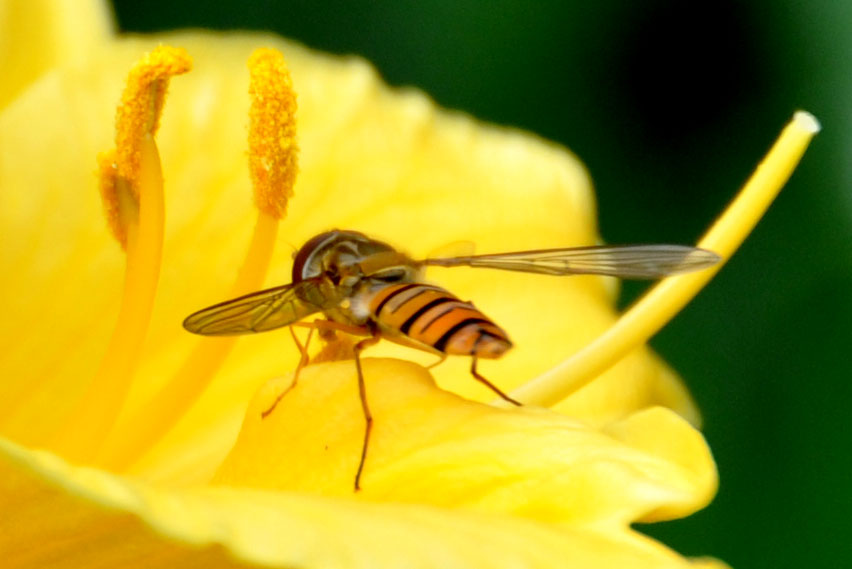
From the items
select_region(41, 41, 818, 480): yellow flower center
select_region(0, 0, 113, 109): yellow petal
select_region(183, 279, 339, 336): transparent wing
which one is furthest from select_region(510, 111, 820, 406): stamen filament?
select_region(0, 0, 113, 109): yellow petal

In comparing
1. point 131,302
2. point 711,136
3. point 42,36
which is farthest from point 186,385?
point 711,136

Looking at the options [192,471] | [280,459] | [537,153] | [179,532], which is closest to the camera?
[179,532]

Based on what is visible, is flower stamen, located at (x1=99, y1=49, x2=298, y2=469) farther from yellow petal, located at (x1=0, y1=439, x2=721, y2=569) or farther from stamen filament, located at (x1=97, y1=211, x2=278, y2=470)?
yellow petal, located at (x1=0, y1=439, x2=721, y2=569)

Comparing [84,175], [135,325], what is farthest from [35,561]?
[84,175]

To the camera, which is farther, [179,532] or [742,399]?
[742,399]

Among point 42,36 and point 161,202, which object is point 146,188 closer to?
point 161,202

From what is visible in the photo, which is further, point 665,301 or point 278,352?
point 278,352

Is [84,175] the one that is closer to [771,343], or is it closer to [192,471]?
[192,471]
